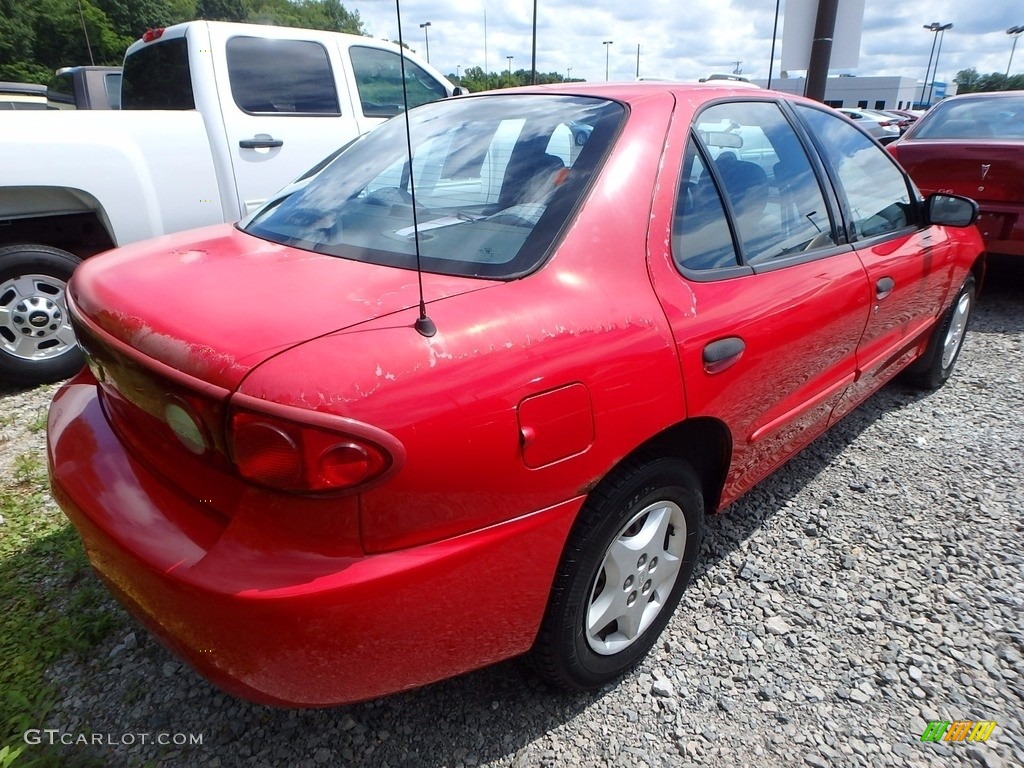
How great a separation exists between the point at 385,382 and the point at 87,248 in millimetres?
→ 3897

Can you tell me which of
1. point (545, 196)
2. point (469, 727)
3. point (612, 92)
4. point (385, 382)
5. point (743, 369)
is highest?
point (612, 92)

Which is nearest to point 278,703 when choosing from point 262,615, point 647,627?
point 262,615

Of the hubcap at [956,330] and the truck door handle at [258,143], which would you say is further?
the truck door handle at [258,143]

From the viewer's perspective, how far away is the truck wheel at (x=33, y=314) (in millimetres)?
3638

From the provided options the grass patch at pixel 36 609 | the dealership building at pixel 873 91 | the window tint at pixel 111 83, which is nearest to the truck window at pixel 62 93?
the window tint at pixel 111 83

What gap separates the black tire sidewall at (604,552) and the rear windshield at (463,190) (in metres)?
0.63

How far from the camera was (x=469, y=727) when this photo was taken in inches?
72.8

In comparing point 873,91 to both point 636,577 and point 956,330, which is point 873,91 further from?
point 636,577

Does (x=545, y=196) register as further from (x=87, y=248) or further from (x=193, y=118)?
(x=87, y=248)

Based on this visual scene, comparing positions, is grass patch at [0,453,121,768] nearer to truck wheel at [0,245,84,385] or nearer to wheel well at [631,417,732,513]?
truck wheel at [0,245,84,385]

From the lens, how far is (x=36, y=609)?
224 centimetres

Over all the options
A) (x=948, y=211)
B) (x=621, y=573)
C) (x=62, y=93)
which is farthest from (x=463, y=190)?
(x=62, y=93)

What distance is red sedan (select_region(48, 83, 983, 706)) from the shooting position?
4.24 feet

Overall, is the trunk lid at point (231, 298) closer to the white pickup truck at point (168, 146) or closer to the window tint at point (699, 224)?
the window tint at point (699, 224)
